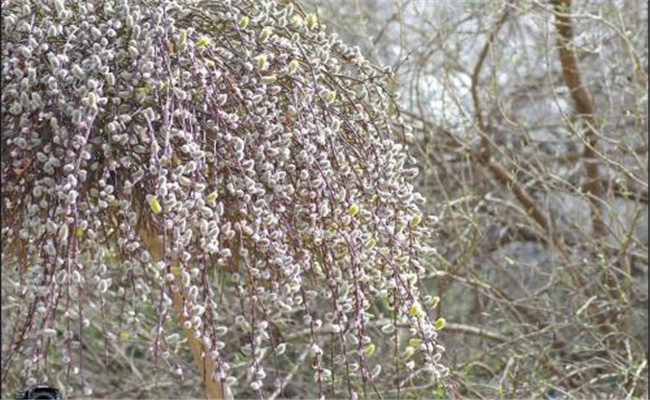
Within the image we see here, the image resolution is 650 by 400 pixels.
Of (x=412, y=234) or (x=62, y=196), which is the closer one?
(x=62, y=196)

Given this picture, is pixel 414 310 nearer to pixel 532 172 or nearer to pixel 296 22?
pixel 296 22

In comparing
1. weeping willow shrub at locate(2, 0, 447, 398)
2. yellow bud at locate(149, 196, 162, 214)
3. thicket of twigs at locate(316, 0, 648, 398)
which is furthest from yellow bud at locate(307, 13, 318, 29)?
thicket of twigs at locate(316, 0, 648, 398)

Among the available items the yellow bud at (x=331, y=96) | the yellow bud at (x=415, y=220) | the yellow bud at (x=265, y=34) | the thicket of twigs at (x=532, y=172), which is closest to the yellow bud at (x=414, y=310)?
the yellow bud at (x=415, y=220)

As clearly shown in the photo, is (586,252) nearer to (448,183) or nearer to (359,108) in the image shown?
(448,183)

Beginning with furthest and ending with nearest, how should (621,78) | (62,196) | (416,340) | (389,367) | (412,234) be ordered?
(621,78) < (389,367) < (412,234) < (416,340) < (62,196)

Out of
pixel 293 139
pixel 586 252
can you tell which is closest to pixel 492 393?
pixel 586 252

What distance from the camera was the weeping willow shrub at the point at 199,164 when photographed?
4.03 ft

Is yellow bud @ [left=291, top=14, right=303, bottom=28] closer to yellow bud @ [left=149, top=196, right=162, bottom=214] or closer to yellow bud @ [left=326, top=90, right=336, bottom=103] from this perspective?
yellow bud @ [left=326, top=90, right=336, bottom=103]

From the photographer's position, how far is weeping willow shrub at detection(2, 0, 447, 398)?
1.23m

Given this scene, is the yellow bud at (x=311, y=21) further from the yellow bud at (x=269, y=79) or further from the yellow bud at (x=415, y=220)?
the yellow bud at (x=415, y=220)

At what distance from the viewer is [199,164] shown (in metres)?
1.26

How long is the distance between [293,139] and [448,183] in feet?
5.23

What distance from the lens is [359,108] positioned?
4.87 ft

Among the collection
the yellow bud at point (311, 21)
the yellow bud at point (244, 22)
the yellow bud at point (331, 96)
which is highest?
the yellow bud at point (311, 21)
